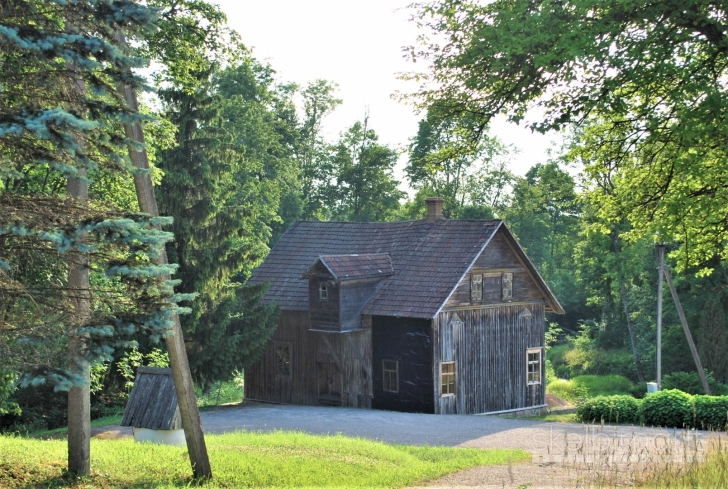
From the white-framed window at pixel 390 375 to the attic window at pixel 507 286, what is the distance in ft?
16.2

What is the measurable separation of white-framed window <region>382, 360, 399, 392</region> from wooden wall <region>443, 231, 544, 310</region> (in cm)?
286

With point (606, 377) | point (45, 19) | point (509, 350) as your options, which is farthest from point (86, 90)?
point (606, 377)

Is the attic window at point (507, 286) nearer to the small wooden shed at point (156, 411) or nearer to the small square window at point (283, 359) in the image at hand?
the small square window at point (283, 359)

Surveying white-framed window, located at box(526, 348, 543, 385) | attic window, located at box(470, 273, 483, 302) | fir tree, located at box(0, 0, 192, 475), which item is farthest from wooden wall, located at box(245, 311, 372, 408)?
fir tree, located at box(0, 0, 192, 475)

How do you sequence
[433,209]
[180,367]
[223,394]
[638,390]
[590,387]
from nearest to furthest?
[180,367], [433,209], [638,390], [590,387], [223,394]

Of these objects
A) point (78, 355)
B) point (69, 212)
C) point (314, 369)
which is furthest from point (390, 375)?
point (69, 212)

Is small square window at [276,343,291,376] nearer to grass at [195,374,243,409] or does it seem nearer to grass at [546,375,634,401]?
grass at [195,374,243,409]

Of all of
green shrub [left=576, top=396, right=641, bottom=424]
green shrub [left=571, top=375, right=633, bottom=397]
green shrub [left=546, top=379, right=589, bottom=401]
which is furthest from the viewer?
green shrub [left=571, top=375, right=633, bottom=397]

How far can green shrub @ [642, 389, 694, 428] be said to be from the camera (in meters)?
24.1

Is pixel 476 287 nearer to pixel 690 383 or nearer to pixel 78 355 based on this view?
pixel 690 383

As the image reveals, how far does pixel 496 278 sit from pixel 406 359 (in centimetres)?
471

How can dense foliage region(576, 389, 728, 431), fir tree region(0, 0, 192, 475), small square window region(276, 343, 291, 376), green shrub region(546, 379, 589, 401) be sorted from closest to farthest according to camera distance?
fir tree region(0, 0, 192, 475) → dense foliage region(576, 389, 728, 431) → small square window region(276, 343, 291, 376) → green shrub region(546, 379, 589, 401)

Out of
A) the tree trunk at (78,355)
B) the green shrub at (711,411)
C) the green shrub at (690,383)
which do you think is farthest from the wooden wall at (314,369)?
the tree trunk at (78,355)

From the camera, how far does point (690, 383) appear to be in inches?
1610
